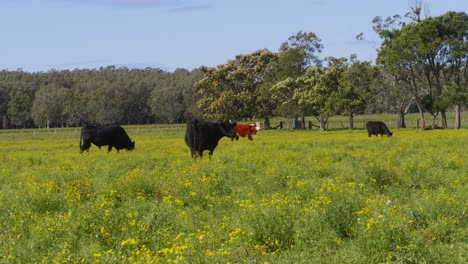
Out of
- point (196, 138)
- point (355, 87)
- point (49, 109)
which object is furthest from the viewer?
point (49, 109)

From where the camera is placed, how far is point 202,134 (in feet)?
71.9

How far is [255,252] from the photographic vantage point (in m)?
7.06

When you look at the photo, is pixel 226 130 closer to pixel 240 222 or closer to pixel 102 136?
pixel 102 136

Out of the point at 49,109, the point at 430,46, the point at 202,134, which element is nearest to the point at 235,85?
the point at 430,46

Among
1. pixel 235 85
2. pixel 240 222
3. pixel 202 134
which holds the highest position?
pixel 235 85

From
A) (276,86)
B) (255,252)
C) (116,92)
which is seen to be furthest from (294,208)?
(116,92)

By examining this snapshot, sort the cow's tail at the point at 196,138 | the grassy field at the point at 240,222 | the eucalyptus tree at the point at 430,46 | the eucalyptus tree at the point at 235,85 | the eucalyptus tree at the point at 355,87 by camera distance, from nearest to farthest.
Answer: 1. the grassy field at the point at 240,222
2. the cow's tail at the point at 196,138
3. the eucalyptus tree at the point at 430,46
4. the eucalyptus tree at the point at 355,87
5. the eucalyptus tree at the point at 235,85

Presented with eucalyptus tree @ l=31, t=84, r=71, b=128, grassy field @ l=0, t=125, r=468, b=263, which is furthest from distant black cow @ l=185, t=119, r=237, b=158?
eucalyptus tree @ l=31, t=84, r=71, b=128

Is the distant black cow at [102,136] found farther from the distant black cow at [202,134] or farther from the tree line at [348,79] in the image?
the tree line at [348,79]

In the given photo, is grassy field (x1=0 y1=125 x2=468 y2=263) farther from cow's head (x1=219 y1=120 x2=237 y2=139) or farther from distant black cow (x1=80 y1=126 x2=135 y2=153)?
distant black cow (x1=80 y1=126 x2=135 y2=153)

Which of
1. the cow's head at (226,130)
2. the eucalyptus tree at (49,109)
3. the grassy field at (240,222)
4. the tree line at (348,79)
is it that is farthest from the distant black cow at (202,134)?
the eucalyptus tree at (49,109)

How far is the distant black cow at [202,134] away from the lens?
2186 centimetres

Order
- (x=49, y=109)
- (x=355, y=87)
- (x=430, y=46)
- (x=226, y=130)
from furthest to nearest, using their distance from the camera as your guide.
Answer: (x=49, y=109)
(x=355, y=87)
(x=430, y=46)
(x=226, y=130)

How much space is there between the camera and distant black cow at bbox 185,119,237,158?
21.9m
